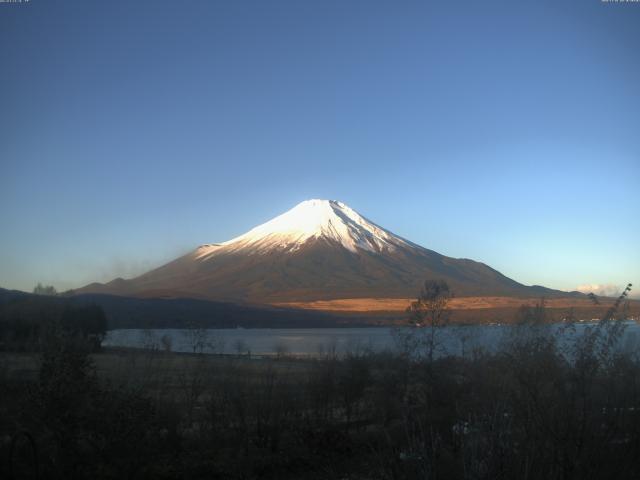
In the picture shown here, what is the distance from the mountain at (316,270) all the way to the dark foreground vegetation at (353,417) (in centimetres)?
10537

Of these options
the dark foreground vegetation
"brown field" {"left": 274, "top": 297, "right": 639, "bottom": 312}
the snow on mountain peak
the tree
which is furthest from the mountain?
the dark foreground vegetation

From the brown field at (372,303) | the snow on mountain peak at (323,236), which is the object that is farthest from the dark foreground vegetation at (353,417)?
the snow on mountain peak at (323,236)

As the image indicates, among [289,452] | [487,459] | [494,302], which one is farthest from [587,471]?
[494,302]

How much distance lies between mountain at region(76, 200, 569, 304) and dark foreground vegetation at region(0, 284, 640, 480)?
105371 millimetres

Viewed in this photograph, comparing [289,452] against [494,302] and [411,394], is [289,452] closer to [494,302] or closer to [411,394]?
[411,394]

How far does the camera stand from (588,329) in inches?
283

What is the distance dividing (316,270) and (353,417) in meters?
138

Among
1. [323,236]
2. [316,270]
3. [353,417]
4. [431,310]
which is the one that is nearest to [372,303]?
[316,270]

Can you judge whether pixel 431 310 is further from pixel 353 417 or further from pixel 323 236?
pixel 323 236

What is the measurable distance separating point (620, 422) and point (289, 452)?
9.21 meters

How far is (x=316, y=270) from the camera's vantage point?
155 m

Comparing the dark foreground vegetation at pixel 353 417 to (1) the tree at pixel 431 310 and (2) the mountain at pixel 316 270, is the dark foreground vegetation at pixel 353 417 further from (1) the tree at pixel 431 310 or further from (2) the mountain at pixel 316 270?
(2) the mountain at pixel 316 270

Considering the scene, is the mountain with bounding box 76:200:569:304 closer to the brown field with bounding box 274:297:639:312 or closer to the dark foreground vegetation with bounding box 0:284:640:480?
the brown field with bounding box 274:297:639:312

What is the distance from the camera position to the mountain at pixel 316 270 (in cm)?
13375
